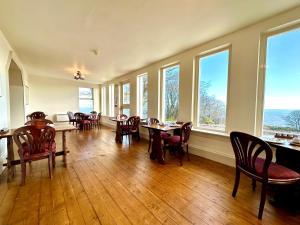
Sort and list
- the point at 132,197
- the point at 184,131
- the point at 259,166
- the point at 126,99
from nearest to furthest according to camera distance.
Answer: the point at 259,166 < the point at 132,197 < the point at 184,131 < the point at 126,99

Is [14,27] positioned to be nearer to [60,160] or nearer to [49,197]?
[60,160]

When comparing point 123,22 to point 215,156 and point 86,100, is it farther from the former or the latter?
point 86,100

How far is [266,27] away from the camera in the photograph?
A: 8.28 feet

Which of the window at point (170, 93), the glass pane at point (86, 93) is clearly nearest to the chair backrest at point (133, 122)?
the window at point (170, 93)

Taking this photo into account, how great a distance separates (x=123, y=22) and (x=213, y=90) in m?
2.37

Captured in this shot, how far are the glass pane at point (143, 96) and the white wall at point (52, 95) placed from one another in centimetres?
466

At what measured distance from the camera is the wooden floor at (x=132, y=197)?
1612mm

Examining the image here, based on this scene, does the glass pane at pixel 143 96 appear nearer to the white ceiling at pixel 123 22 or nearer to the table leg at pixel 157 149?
the white ceiling at pixel 123 22

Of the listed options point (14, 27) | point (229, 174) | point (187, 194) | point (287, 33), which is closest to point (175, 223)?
point (187, 194)

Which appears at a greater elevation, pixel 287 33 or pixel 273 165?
pixel 287 33

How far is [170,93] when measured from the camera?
4605 mm

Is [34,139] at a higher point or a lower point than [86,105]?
lower

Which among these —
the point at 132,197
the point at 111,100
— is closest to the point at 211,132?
the point at 132,197

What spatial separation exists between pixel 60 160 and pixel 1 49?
257 centimetres
